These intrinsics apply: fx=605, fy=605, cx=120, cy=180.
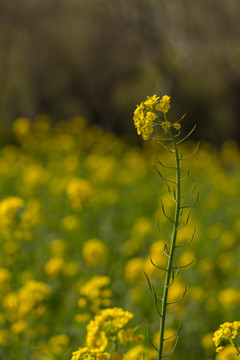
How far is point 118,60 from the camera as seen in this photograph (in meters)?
8.93

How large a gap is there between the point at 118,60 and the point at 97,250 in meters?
6.18

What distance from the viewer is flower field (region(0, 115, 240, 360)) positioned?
261 cm

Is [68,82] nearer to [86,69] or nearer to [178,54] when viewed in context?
[86,69]

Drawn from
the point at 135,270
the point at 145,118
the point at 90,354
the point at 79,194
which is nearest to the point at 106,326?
the point at 90,354

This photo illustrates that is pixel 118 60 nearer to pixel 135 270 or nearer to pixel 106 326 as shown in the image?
pixel 135 270

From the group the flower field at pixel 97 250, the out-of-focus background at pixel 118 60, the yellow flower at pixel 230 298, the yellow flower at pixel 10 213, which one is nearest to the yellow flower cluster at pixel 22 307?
the flower field at pixel 97 250

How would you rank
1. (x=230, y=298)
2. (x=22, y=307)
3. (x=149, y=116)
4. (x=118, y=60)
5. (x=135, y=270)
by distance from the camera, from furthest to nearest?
(x=118, y=60) → (x=135, y=270) → (x=230, y=298) → (x=22, y=307) → (x=149, y=116)

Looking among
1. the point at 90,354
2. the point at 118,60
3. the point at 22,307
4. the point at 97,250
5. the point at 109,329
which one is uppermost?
the point at 118,60

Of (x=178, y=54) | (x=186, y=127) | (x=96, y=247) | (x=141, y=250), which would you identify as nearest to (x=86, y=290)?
(x=96, y=247)

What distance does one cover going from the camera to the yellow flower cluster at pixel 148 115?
115cm

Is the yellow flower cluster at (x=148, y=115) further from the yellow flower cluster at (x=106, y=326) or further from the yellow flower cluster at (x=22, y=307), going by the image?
the yellow flower cluster at (x=22, y=307)

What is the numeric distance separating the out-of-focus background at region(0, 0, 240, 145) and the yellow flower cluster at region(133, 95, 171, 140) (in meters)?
7.60

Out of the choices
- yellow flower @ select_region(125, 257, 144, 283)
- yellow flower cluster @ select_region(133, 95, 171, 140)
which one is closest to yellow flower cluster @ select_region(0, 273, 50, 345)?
yellow flower @ select_region(125, 257, 144, 283)

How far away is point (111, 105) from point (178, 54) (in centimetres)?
135
